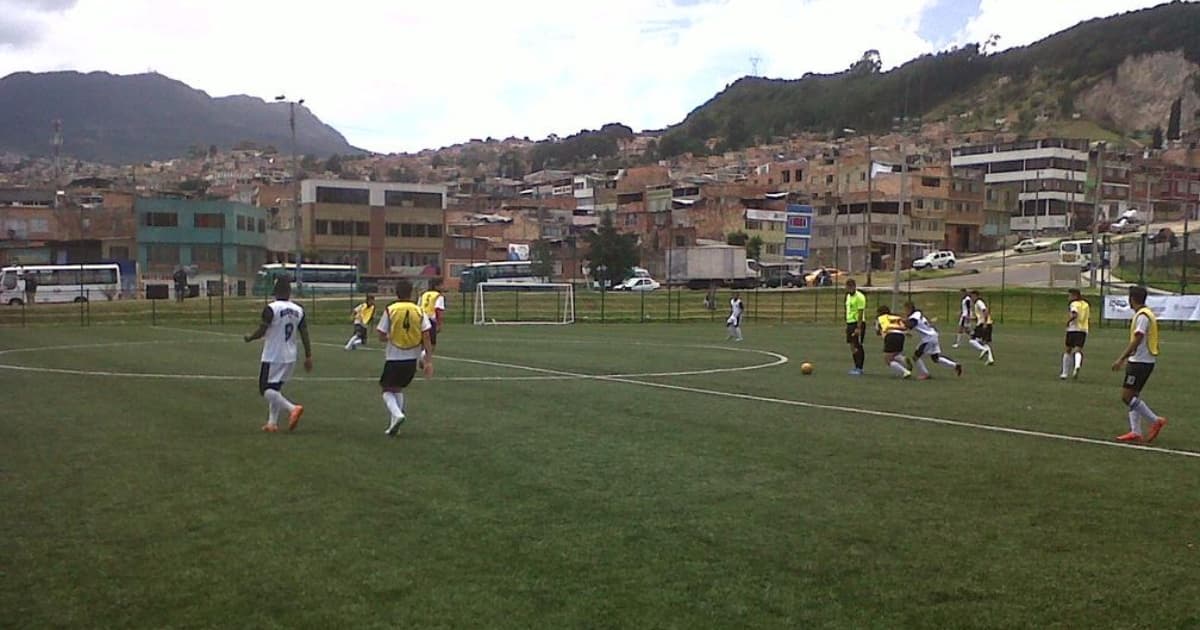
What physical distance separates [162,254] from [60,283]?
18.0 meters

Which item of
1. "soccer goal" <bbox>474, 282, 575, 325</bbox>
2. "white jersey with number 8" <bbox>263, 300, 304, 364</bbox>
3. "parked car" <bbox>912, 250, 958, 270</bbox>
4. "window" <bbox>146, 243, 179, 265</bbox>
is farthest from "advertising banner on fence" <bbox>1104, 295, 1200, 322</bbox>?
"window" <bbox>146, 243, 179, 265</bbox>

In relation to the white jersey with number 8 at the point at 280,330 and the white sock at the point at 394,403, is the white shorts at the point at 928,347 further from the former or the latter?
the white jersey with number 8 at the point at 280,330

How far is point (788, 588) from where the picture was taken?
6.90 m

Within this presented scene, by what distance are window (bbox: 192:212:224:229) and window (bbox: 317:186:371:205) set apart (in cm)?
1397

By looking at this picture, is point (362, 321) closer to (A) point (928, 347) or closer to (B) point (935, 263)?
(A) point (928, 347)

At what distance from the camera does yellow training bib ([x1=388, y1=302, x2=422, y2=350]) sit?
13.1 m

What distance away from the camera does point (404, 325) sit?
13125 mm

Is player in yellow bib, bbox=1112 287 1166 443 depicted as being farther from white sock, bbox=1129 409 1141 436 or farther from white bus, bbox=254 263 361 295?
white bus, bbox=254 263 361 295

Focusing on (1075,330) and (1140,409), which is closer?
(1140,409)

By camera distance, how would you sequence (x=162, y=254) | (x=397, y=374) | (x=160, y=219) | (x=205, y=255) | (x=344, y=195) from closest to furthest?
(x=397, y=374)
(x=160, y=219)
(x=162, y=254)
(x=205, y=255)
(x=344, y=195)

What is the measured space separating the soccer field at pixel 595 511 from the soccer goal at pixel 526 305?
36.1 m

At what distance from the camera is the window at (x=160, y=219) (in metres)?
87.4

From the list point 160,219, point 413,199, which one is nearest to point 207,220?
point 160,219

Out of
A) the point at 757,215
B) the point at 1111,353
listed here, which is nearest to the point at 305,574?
the point at 1111,353
